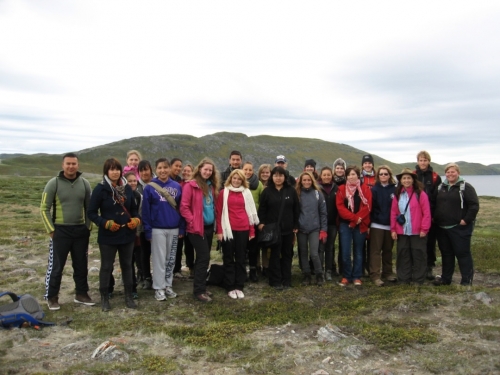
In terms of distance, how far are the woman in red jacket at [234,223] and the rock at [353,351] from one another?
3125mm

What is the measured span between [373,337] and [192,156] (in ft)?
448

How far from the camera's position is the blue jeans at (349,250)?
8.89 m

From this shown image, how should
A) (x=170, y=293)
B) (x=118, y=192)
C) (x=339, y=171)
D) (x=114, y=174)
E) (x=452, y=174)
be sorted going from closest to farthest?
(x=114, y=174) < (x=118, y=192) < (x=170, y=293) < (x=452, y=174) < (x=339, y=171)

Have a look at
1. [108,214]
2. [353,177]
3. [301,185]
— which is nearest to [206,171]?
[108,214]

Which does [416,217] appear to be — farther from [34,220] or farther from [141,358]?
[34,220]

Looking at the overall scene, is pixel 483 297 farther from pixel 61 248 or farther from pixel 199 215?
pixel 61 248

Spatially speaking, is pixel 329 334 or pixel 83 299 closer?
pixel 329 334

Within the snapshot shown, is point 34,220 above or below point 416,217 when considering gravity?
below

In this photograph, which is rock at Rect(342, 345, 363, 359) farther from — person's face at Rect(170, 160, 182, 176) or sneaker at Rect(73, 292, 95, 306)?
person's face at Rect(170, 160, 182, 176)

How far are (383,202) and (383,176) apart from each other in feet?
2.06

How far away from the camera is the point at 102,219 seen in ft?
22.8

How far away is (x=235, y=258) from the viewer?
331 inches

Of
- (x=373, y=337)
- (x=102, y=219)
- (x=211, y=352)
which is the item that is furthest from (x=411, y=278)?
(x=102, y=219)

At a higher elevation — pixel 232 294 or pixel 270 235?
pixel 270 235
